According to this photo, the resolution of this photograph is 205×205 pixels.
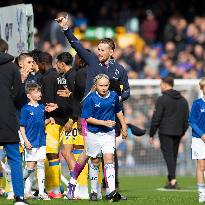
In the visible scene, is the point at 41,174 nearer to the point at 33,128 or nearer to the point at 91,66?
the point at 33,128

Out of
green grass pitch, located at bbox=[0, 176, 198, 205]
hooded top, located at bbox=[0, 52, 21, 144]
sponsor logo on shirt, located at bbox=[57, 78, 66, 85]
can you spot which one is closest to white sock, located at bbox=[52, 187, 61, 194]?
green grass pitch, located at bbox=[0, 176, 198, 205]

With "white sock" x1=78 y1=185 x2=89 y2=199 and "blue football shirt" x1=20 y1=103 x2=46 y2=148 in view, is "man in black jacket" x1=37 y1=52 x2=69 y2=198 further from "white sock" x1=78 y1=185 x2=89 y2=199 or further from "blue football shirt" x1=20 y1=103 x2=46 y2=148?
"blue football shirt" x1=20 y1=103 x2=46 y2=148

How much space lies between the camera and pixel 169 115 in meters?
21.8

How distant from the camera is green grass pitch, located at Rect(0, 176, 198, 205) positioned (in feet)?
51.8

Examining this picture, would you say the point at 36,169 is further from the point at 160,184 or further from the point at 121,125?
the point at 160,184

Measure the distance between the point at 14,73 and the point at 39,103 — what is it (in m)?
2.57

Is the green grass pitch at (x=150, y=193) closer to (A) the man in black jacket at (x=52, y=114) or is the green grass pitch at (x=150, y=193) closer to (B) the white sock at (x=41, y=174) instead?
(B) the white sock at (x=41, y=174)

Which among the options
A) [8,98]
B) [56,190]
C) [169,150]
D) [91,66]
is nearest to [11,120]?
[8,98]

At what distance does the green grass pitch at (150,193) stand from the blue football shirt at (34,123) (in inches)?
37.5

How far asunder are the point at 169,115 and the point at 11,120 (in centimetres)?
767

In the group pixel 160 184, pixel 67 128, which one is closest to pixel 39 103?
pixel 67 128

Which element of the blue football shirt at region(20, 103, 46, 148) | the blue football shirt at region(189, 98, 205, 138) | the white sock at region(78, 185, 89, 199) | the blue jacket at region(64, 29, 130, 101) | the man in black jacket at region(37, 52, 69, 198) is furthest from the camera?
the man in black jacket at region(37, 52, 69, 198)

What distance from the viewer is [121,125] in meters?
16.2

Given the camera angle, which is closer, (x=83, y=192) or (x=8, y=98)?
(x=8, y=98)
